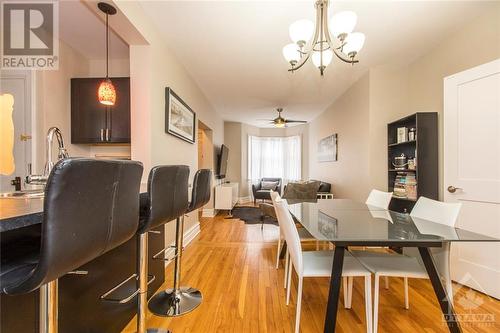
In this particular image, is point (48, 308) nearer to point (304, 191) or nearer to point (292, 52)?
point (292, 52)

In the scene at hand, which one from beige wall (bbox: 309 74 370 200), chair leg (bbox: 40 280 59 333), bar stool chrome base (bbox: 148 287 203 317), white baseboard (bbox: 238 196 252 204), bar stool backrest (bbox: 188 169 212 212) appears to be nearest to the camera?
chair leg (bbox: 40 280 59 333)

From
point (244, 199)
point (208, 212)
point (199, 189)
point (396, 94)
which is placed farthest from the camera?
point (244, 199)

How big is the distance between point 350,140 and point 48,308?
4071 millimetres

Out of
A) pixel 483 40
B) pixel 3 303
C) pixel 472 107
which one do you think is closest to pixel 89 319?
pixel 3 303

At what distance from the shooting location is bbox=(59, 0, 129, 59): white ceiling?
204 centimetres

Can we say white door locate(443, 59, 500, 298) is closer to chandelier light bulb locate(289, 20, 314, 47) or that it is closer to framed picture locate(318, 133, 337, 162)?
chandelier light bulb locate(289, 20, 314, 47)

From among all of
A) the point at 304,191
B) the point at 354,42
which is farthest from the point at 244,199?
the point at 354,42

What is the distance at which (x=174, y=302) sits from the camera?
1760 millimetres

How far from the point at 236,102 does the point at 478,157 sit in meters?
3.88

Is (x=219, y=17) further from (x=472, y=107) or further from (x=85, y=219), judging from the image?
(x=472, y=107)

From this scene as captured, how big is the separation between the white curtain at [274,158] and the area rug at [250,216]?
1.69m

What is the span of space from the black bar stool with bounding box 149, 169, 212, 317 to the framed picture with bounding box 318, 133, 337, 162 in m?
3.45

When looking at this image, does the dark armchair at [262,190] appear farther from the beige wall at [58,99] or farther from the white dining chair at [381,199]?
the beige wall at [58,99]

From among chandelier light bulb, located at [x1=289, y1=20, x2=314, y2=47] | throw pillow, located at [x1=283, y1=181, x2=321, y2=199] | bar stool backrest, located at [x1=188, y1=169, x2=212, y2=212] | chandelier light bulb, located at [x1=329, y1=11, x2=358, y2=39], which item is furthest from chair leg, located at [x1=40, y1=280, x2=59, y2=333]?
throw pillow, located at [x1=283, y1=181, x2=321, y2=199]
